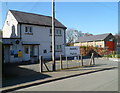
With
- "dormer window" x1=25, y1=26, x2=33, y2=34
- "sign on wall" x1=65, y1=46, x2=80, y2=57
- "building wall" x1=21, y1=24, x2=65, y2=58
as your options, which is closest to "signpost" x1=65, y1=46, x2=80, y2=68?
"sign on wall" x1=65, y1=46, x2=80, y2=57

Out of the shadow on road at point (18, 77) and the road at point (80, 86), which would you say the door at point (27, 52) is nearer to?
the shadow on road at point (18, 77)

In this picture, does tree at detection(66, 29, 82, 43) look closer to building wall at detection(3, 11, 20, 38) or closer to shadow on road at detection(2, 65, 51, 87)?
building wall at detection(3, 11, 20, 38)

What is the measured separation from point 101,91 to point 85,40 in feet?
173

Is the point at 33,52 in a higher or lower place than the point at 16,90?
higher

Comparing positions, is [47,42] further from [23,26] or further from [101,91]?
[101,91]

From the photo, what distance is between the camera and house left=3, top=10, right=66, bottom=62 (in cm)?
2231

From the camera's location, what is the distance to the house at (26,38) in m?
22.3

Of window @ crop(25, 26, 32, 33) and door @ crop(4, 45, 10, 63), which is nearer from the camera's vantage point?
door @ crop(4, 45, 10, 63)

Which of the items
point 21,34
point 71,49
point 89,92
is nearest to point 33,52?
point 21,34

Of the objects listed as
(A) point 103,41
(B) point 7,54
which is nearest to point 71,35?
(A) point 103,41

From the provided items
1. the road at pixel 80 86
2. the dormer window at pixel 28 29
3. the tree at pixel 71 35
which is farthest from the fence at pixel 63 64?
the tree at pixel 71 35

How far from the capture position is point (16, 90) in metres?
8.00

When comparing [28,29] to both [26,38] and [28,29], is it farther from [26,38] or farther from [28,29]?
[26,38]

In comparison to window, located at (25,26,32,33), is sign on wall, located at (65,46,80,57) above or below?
below
